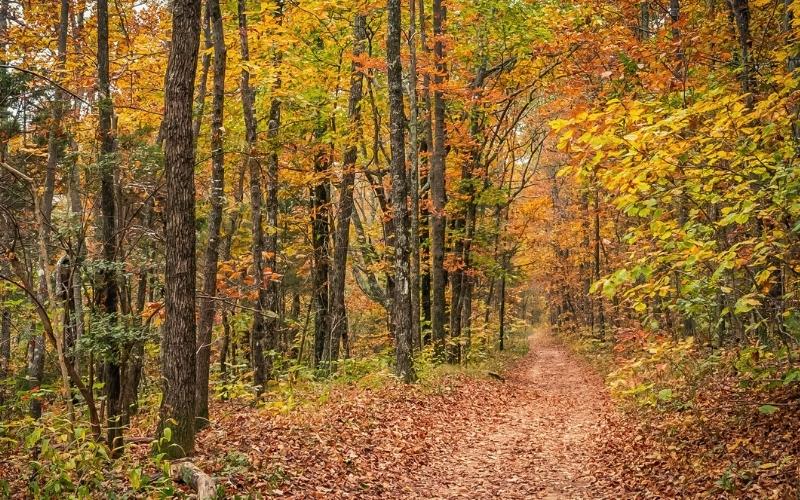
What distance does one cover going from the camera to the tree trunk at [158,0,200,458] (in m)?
6.95

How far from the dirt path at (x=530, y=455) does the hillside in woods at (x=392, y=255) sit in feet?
0.25

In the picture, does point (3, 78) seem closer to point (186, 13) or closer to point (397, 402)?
point (186, 13)

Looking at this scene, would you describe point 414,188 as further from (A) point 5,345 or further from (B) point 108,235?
(A) point 5,345

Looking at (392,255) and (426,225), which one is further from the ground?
(426,225)

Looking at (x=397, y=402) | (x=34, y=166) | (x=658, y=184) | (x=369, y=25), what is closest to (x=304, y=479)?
(x=397, y=402)

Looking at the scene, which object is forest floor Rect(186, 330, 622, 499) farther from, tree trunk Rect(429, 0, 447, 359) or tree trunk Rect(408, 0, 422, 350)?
tree trunk Rect(429, 0, 447, 359)

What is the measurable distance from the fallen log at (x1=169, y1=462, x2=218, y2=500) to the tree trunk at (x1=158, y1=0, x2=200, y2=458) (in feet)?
1.85

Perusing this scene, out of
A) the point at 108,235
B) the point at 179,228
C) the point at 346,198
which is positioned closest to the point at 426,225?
the point at 346,198

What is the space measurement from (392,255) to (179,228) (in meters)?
14.0

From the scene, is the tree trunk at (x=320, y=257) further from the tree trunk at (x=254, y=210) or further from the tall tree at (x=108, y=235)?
the tall tree at (x=108, y=235)

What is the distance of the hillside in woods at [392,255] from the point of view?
20.2 ft

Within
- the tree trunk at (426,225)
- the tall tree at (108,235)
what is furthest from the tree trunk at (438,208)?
the tall tree at (108,235)

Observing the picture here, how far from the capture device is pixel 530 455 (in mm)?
9742

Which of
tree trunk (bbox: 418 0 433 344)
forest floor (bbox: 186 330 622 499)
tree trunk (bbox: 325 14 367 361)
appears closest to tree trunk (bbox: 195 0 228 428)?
forest floor (bbox: 186 330 622 499)
